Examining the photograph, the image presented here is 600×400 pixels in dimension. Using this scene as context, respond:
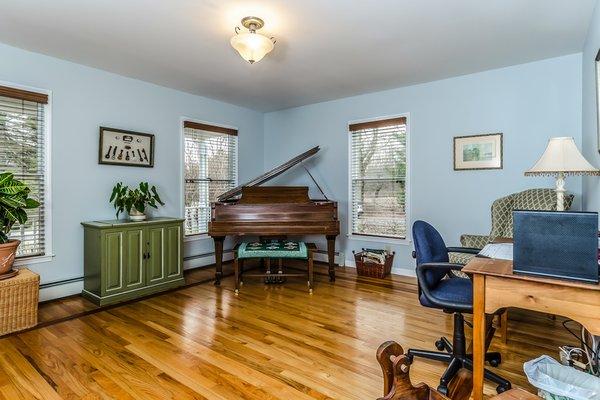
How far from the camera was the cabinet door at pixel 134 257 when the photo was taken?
357 centimetres

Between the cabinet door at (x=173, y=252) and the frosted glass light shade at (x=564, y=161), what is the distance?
351 centimetres

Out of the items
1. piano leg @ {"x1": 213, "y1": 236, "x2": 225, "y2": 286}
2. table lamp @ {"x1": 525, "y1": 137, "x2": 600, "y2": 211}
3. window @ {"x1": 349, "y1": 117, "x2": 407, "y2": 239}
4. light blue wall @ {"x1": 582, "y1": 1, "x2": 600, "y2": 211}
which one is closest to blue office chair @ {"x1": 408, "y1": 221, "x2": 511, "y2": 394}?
table lamp @ {"x1": 525, "y1": 137, "x2": 600, "y2": 211}

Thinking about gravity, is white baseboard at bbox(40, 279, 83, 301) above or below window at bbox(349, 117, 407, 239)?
below

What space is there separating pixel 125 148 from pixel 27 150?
92 cm

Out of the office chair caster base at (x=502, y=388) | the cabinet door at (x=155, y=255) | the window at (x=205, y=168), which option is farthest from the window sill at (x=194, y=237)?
the office chair caster base at (x=502, y=388)

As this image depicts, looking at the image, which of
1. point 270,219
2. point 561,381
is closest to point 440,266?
point 561,381

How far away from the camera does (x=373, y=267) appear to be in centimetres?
439

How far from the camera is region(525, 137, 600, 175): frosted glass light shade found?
2066 millimetres

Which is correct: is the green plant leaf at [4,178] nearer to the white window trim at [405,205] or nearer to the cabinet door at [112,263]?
the cabinet door at [112,263]

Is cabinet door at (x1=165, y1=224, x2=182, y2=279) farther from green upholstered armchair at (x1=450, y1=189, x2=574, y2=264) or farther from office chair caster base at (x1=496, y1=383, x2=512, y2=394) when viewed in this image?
office chair caster base at (x1=496, y1=383, x2=512, y2=394)

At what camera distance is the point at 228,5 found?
246cm

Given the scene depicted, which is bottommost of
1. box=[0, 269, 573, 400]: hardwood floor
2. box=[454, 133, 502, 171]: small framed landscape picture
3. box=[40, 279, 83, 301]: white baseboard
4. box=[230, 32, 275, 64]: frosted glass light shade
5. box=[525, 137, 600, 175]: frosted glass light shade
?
box=[0, 269, 573, 400]: hardwood floor

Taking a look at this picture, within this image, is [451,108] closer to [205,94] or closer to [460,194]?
[460,194]

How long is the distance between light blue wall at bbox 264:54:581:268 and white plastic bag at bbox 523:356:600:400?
2.38 m
